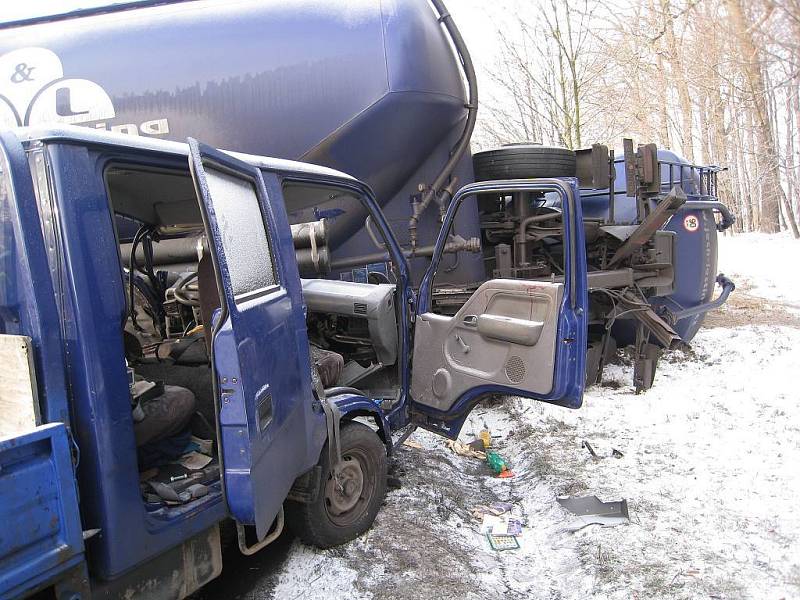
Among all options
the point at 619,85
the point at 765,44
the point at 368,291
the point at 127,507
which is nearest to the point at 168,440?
the point at 127,507

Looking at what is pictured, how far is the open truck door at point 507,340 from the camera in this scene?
11.5 ft

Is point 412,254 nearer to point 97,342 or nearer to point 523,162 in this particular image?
point 523,162

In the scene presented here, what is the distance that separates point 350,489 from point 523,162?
381 centimetres

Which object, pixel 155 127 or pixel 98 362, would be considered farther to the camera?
pixel 155 127

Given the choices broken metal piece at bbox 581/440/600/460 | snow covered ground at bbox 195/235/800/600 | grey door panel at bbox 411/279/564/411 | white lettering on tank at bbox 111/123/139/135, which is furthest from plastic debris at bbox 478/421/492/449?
white lettering on tank at bbox 111/123/139/135

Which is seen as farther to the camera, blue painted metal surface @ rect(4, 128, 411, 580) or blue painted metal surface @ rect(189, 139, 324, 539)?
blue painted metal surface @ rect(189, 139, 324, 539)

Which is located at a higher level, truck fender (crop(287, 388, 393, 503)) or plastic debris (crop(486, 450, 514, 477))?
truck fender (crop(287, 388, 393, 503))

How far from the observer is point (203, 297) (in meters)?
3.12

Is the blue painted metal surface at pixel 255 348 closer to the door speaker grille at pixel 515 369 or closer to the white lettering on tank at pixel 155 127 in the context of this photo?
the door speaker grille at pixel 515 369

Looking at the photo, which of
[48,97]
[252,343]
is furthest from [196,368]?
[48,97]

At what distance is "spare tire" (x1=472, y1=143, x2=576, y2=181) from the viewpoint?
598 cm

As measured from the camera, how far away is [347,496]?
3.44 m

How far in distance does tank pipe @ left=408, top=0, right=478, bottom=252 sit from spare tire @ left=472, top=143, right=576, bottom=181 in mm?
326

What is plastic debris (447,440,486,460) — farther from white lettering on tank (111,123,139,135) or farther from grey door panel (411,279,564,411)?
white lettering on tank (111,123,139,135)
